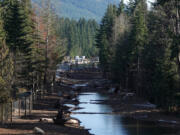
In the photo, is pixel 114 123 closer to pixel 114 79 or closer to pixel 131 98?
pixel 131 98

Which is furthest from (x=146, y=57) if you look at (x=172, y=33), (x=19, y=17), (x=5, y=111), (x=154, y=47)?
(x=5, y=111)

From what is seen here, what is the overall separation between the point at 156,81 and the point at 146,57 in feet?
24.8

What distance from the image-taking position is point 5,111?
32.8m

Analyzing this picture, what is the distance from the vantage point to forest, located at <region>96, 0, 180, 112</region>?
35.2 metres

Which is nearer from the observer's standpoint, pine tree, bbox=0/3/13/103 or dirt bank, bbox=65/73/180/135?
pine tree, bbox=0/3/13/103

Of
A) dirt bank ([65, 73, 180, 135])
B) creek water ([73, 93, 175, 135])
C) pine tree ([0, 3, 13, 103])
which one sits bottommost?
creek water ([73, 93, 175, 135])

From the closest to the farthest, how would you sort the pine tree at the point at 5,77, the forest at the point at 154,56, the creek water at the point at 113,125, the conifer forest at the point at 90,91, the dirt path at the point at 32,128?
the dirt path at the point at 32,128 < the pine tree at the point at 5,77 < the conifer forest at the point at 90,91 < the forest at the point at 154,56 < the creek water at the point at 113,125

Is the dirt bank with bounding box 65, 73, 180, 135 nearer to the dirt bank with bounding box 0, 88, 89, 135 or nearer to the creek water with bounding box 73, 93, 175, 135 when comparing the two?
the creek water with bounding box 73, 93, 175, 135

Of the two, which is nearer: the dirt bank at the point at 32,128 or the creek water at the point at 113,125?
the dirt bank at the point at 32,128

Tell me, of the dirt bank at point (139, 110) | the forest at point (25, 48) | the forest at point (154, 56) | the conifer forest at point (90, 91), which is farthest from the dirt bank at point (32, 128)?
the dirt bank at point (139, 110)

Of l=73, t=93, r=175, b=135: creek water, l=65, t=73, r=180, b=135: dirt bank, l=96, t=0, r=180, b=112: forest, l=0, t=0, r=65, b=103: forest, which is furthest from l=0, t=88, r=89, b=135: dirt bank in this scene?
l=65, t=73, r=180, b=135: dirt bank

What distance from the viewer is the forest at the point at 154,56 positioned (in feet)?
115

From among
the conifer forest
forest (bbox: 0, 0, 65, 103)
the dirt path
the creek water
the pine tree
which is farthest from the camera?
forest (bbox: 0, 0, 65, 103)

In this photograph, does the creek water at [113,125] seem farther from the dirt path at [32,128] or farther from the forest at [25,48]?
the forest at [25,48]
